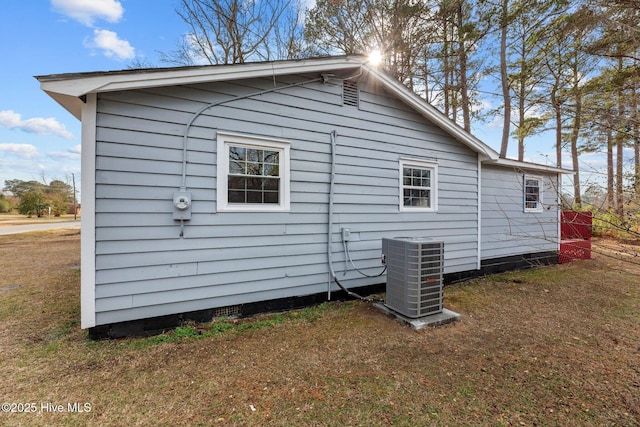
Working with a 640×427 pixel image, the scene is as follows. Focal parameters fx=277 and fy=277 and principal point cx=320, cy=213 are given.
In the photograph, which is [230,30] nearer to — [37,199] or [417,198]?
[417,198]

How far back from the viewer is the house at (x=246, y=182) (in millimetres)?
3117

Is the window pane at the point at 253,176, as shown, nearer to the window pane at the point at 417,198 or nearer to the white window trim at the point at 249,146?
the white window trim at the point at 249,146

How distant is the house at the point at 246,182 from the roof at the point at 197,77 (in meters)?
0.02

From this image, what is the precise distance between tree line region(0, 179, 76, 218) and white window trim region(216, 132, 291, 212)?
3643 centimetres

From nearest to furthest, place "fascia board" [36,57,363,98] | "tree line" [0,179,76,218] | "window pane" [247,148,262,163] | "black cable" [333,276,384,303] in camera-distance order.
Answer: "fascia board" [36,57,363,98], "window pane" [247,148,262,163], "black cable" [333,276,384,303], "tree line" [0,179,76,218]

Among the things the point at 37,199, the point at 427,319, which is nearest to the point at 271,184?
the point at 427,319

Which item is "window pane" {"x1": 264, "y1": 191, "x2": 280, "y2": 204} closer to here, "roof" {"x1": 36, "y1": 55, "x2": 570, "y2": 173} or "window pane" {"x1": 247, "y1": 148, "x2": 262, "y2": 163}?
"window pane" {"x1": 247, "y1": 148, "x2": 262, "y2": 163}

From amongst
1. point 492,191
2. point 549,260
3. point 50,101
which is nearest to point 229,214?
point 50,101

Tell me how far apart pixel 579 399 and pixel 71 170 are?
2156 inches

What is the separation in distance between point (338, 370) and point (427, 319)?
5.44ft

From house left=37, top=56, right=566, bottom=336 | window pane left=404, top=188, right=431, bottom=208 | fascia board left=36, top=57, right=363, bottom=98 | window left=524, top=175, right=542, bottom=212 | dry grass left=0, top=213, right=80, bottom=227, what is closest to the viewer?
fascia board left=36, top=57, right=363, bottom=98

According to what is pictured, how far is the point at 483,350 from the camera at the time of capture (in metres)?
3.09

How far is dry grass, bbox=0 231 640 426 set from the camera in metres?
2.11

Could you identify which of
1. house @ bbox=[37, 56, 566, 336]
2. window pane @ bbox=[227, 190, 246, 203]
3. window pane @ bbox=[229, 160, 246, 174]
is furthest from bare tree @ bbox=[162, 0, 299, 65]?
window pane @ bbox=[227, 190, 246, 203]
